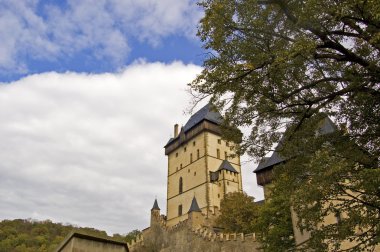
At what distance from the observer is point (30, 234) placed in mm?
61031

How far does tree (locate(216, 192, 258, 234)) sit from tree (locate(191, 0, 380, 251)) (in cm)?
2515

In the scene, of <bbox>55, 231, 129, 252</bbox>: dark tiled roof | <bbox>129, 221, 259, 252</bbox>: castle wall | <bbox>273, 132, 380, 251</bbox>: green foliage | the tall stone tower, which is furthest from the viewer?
the tall stone tower

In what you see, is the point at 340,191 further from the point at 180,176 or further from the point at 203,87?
the point at 180,176

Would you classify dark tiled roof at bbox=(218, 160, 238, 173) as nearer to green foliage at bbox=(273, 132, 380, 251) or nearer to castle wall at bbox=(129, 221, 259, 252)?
castle wall at bbox=(129, 221, 259, 252)

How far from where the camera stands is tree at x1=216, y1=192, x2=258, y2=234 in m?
35.3

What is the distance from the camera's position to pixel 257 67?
959 cm

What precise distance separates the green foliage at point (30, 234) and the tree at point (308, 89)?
159ft

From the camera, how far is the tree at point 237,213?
3528 cm

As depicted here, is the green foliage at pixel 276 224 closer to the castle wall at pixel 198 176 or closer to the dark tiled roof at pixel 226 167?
the castle wall at pixel 198 176

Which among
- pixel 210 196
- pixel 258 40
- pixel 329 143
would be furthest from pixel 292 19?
pixel 210 196

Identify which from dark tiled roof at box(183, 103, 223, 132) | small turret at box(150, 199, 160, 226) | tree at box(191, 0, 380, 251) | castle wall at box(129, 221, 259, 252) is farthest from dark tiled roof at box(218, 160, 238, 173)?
tree at box(191, 0, 380, 251)

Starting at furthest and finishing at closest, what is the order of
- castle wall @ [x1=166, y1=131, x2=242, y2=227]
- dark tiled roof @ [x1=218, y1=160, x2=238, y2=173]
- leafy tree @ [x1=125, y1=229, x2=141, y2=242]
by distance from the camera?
leafy tree @ [x1=125, y1=229, x2=141, y2=242] < dark tiled roof @ [x1=218, y1=160, x2=238, y2=173] < castle wall @ [x1=166, y1=131, x2=242, y2=227]

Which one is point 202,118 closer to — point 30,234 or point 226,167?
point 226,167

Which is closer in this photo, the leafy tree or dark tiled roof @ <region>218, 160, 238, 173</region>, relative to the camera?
dark tiled roof @ <region>218, 160, 238, 173</region>
